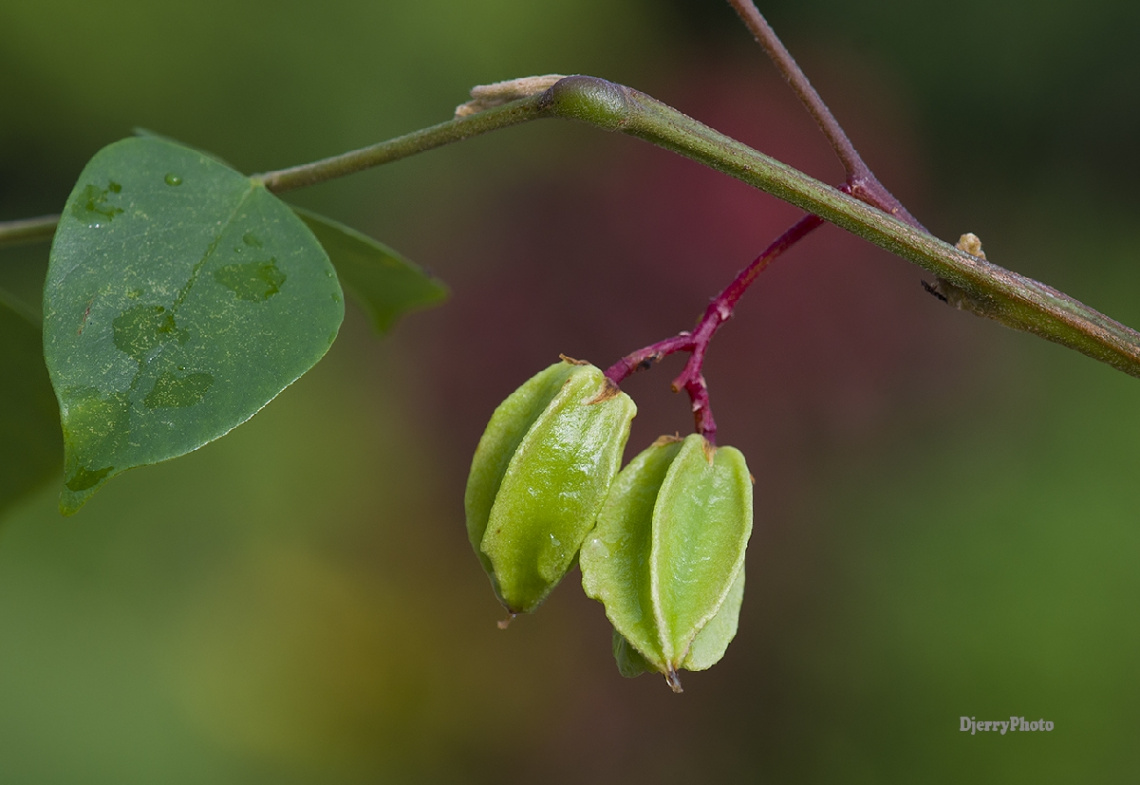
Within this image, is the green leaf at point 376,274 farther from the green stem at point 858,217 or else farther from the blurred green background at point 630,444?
the blurred green background at point 630,444

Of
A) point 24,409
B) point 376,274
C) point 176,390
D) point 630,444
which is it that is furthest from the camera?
point 630,444

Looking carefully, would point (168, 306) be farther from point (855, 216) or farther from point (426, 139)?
point (855, 216)

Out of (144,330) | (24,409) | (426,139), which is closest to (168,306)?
(144,330)

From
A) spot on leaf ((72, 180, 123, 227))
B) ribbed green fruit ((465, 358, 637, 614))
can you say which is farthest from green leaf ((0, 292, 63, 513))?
ribbed green fruit ((465, 358, 637, 614))

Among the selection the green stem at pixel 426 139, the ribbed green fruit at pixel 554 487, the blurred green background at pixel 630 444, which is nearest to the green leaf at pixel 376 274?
the green stem at pixel 426 139

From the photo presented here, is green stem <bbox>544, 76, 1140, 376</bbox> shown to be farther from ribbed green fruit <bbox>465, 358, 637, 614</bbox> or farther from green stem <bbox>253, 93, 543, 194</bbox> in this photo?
ribbed green fruit <bbox>465, 358, 637, 614</bbox>
